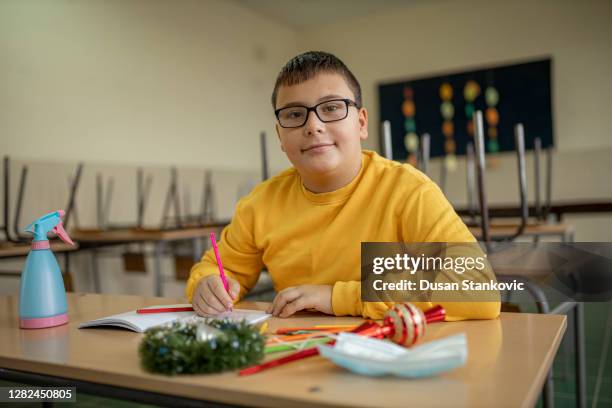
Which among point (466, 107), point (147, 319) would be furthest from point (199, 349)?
point (466, 107)

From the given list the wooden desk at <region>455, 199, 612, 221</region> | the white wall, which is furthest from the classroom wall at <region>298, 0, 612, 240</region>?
the wooden desk at <region>455, 199, 612, 221</region>

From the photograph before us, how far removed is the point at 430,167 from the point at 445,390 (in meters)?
6.25

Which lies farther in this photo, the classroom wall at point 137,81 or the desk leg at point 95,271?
the desk leg at point 95,271

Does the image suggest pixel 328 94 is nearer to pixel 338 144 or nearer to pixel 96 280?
pixel 338 144

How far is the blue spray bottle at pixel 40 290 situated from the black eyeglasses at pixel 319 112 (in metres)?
0.49

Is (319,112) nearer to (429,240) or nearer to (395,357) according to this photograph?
(429,240)

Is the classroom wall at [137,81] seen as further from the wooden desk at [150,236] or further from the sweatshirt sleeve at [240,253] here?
the sweatshirt sleeve at [240,253]

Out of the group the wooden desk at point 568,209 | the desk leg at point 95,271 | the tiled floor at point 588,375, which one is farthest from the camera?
the desk leg at point 95,271

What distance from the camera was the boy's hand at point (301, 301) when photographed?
0.94m

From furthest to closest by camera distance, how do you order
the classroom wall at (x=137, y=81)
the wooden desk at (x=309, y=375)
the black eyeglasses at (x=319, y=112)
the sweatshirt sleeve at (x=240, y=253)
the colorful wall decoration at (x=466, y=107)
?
the colorful wall decoration at (x=466, y=107)
the classroom wall at (x=137, y=81)
the sweatshirt sleeve at (x=240, y=253)
the black eyeglasses at (x=319, y=112)
the wooden desk at (x=309, y=375)

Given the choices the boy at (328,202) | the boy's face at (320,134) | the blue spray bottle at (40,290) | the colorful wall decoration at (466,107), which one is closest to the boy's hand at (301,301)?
the boy at (328,202)

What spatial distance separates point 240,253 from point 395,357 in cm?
71

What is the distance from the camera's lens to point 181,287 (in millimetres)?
4926

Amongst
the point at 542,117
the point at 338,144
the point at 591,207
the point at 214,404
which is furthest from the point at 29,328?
the point at 542,117
